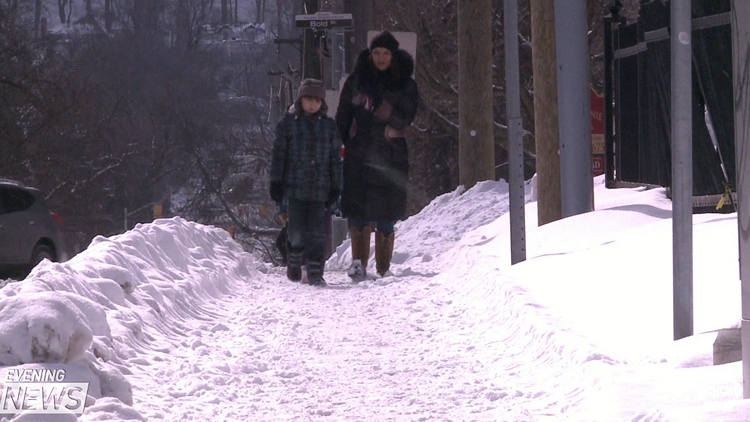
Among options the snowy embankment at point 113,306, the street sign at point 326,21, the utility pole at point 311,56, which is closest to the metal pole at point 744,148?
the snowy embankment at point 113,306

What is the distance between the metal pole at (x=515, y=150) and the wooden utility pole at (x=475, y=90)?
20.1 ft

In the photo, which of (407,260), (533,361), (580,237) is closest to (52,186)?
(407,260)

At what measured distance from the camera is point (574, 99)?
10430 millimetres

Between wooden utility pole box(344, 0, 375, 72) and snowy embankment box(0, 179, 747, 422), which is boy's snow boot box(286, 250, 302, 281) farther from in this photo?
wooden utility pole box(344, 0, 375, 72)

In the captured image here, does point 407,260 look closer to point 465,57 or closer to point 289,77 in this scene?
point 465,57

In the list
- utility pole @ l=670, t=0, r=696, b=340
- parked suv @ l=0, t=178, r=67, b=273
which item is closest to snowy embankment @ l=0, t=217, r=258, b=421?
utility pole @ l=670, t=0, r=696, b=340

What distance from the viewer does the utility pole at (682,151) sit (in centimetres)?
553

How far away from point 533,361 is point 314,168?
4.04 metres

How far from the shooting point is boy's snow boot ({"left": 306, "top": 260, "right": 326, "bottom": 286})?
9672 mm

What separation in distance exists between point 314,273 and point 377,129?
1273 mm

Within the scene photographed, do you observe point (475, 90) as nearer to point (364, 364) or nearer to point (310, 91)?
point (310, 91)

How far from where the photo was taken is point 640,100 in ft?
31.0

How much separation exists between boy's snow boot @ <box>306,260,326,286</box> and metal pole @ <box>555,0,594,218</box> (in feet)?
7.87

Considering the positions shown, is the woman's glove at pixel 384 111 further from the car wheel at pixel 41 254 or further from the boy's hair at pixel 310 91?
the car wheel at pixel 41 254
